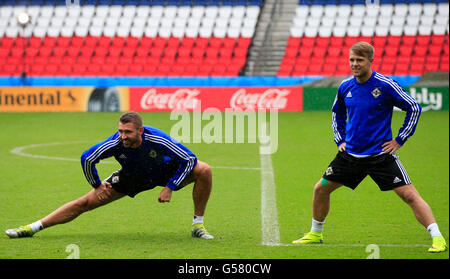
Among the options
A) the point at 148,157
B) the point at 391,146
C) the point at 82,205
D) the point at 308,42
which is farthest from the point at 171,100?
the point at 391,146

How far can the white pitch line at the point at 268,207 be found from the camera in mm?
7106

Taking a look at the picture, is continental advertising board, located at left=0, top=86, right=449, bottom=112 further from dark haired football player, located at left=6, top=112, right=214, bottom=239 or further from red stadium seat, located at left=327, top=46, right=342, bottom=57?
dark haired football player, located at left=6, top=112, right=214, bottom=239

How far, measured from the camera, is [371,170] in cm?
635

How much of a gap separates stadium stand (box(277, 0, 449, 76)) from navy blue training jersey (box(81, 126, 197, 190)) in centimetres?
2298

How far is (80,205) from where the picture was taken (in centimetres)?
698

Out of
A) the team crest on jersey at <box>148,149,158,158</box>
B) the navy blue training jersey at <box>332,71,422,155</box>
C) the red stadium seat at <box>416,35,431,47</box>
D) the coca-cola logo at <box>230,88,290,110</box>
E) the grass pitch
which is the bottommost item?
the grass pitch

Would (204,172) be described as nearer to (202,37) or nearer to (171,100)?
(171,100)

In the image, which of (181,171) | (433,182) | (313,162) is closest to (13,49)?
(313,162)

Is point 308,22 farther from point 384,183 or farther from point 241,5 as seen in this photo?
point 384,183

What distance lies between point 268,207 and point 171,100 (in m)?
16.9

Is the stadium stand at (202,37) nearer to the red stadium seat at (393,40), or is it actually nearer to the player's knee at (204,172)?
the red stadium seat at (393,40)

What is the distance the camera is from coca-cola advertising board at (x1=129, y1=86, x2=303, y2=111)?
2503 centimetres

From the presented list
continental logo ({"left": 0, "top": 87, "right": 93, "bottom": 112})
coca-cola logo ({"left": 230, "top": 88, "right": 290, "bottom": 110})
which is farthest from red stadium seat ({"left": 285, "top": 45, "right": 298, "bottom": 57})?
continental logo ({"left": 0, "top": 87, "right": 93, "bottom": 112})

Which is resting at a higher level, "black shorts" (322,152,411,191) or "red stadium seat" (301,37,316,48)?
"red stadium seat" (301,37,316,48)
